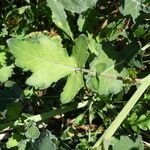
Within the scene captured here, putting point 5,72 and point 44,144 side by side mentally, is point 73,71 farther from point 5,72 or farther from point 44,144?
point 5,72

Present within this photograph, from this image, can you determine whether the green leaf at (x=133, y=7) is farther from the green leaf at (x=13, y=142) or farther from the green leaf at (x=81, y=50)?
the green leaf at (x=13, y=142)

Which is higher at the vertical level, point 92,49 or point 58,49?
point 58,49

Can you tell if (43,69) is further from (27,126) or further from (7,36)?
(7,36)

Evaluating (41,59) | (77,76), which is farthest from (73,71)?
(41,59)

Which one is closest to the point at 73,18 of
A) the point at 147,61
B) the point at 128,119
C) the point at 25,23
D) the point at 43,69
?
the point at 25,23

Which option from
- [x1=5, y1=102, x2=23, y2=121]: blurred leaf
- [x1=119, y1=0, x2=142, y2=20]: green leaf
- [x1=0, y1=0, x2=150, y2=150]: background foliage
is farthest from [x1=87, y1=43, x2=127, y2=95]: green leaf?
[x1=5, y1=102, x2=23, y2=121]: blurred leaf

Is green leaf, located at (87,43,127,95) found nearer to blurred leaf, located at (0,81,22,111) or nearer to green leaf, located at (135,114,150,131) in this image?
green leaf, located at (135,114,150,131)
